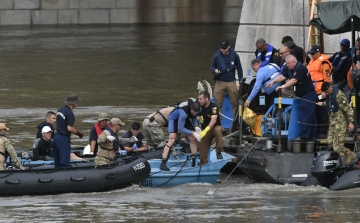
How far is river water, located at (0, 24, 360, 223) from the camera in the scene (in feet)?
48.4

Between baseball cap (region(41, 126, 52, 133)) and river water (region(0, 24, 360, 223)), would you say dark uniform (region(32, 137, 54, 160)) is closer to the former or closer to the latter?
baseball cap (region(41, 126, 52, 133))

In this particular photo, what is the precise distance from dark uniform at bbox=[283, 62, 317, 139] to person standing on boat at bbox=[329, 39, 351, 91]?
4.42 feet

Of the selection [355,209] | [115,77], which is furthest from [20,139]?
[115,77]

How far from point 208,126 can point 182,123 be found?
1.49ft

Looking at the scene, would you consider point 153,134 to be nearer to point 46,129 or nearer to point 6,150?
point 46,129

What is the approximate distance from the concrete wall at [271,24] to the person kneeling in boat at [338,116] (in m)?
6.22

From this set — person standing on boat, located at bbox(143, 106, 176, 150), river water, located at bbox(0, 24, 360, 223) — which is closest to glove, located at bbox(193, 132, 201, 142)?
→ river water, located at bbox(0, 24, 360, 223)

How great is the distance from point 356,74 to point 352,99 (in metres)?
0.72

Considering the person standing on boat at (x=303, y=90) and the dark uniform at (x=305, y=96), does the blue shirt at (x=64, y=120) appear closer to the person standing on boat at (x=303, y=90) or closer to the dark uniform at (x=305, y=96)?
the person standing on boat at (x=303, y=90)

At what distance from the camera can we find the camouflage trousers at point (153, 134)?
18.5 metres

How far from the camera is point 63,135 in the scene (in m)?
16.8

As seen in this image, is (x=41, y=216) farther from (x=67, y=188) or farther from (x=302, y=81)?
(x=302, y=81)

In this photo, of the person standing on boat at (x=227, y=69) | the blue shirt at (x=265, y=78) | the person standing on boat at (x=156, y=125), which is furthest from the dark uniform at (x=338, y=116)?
the person standing on boat at (x=156, y=125)

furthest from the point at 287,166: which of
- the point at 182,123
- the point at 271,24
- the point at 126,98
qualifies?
the point at 126,98
